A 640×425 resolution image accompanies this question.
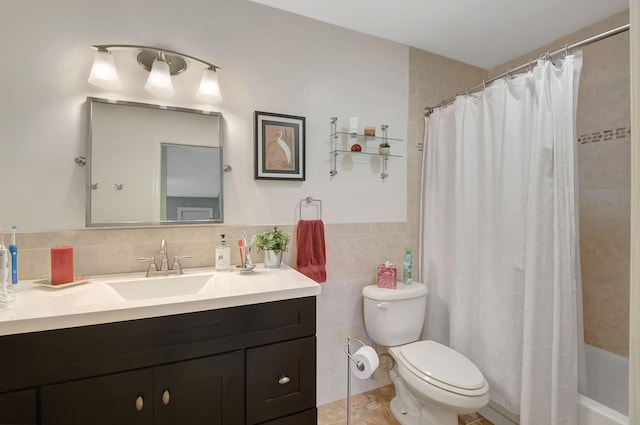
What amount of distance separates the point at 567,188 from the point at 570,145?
20cm

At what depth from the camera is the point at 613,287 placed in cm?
172

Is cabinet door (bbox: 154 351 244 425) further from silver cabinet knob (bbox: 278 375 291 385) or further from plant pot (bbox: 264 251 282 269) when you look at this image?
plant pot (bbox: 264 251 282 269)

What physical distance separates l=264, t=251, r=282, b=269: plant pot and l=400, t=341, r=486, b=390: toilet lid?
874mm

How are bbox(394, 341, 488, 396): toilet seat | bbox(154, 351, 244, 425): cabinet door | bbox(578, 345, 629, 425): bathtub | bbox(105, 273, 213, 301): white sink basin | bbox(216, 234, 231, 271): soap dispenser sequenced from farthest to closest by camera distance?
bbox(578, 345, 629, 425): bathtub, bbox(216, 234, 231, 271): soap dispenser, bbox(394, 341, 488, 396): toilet seat, bbox(105, 273, 213, 301): white sink basin, bbox(154, 351, 244, 425): cabinet door

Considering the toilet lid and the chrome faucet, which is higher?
the chrome faucet

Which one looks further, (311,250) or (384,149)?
(384,149)

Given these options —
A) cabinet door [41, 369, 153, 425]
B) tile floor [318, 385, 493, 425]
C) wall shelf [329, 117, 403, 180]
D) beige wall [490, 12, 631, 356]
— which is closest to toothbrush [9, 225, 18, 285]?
cabinet door [41, 369, 153, 425]

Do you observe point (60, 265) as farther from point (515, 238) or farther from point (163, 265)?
point (515, 238)

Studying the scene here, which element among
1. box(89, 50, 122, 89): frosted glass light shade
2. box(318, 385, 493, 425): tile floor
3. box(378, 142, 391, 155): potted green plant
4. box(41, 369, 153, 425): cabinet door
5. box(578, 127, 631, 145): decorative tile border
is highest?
box(89, 50, 122, 89): frosted glass light shade

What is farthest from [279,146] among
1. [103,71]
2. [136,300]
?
[136,300]

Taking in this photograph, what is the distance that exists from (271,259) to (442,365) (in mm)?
1049

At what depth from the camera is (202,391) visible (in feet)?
3.43

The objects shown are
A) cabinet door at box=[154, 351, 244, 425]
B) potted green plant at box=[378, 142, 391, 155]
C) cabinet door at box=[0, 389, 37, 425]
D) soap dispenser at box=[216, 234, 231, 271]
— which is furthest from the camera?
potted green plant at box=[378, 142, 391, 155]

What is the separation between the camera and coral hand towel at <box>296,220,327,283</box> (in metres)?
1.70
